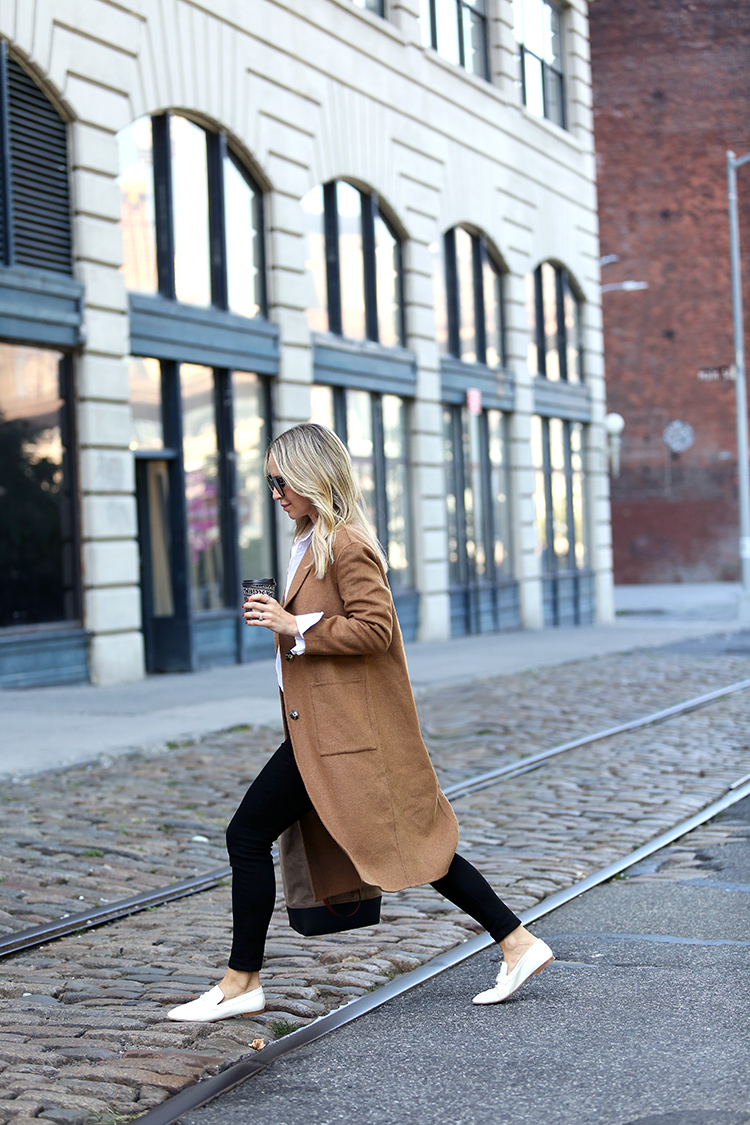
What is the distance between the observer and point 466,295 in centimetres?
2267

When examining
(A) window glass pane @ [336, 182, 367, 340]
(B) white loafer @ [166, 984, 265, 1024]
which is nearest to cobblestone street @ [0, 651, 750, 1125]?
(B) white loafer @ [166, 984, 265, 1024]

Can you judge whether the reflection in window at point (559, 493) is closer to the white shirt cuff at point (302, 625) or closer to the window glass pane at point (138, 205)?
the window glass pane at point (138, 205)

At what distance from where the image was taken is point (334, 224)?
62.0 feet

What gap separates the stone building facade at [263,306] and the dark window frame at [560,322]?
71 millimetres

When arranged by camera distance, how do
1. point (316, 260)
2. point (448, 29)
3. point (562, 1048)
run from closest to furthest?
point (562, 1048), point (316, 260), point (448, 29)

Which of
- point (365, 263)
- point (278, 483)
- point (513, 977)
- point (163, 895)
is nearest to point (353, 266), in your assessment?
point (365, 263)

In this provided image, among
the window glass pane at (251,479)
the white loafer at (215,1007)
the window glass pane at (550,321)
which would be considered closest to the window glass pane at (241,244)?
the window glass pane at (251,479)

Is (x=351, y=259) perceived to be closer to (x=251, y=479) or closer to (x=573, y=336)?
(x=251, y=479)

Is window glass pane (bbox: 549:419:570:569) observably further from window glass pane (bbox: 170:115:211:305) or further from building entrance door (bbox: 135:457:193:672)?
building entrance door (bbox: 135:457:193:672)

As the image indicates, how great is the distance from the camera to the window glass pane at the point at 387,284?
794 inches

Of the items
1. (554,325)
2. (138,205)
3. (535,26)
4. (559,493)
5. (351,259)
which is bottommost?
(559,493)

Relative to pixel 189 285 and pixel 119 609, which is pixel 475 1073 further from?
pixel 189 285

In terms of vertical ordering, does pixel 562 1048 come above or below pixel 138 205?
below

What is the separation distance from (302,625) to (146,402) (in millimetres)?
11614
